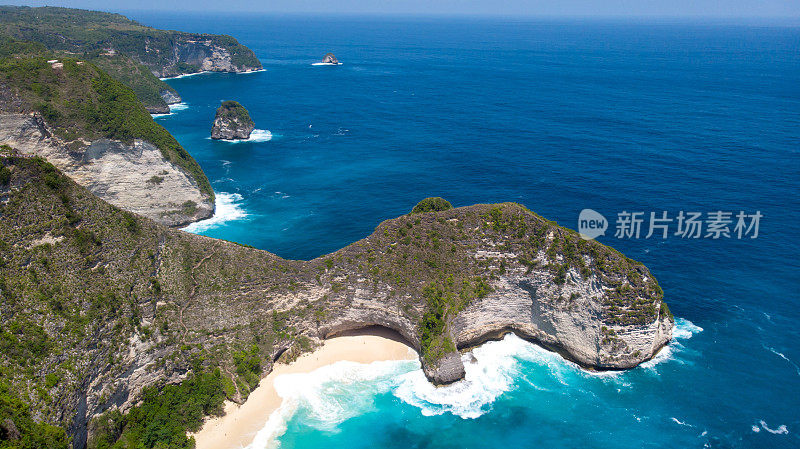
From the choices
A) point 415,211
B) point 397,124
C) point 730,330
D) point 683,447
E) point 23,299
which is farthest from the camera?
point 397,124

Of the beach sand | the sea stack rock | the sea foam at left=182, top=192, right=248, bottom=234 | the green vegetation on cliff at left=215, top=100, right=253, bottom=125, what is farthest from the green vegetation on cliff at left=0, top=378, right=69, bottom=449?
the green vegetation on cliff at left=215, top=100, right=253, bottom=125

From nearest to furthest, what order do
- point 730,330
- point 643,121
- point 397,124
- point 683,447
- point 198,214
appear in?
point 683,447 → point 730,330 → point 198,214 → point 643,121 → point 397,124

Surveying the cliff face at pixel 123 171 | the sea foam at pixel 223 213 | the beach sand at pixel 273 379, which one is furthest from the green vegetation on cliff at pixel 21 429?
the sea foam at pixel 223 213

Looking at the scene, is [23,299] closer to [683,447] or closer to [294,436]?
[294,436]

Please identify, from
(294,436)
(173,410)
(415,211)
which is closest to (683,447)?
(294,436)

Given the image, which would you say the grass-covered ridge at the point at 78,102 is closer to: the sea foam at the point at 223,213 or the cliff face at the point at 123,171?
the cliff face at the point at 123,171

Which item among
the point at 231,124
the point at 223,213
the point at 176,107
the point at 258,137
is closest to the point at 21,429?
the point at 223,213
